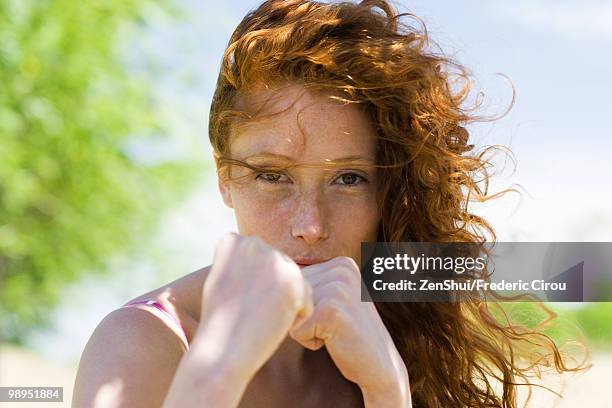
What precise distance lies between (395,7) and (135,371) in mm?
1284

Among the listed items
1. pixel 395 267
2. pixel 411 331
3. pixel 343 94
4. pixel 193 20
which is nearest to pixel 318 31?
pixel 343 94

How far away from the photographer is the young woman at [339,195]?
80.0 inches

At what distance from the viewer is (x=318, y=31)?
7.43ft

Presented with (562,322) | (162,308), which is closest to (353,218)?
(162,308)

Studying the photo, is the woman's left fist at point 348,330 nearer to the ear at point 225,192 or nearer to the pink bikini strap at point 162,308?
the pink bikini strap at point 162,308

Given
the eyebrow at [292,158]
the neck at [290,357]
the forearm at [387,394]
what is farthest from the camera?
the neck at [290,357]

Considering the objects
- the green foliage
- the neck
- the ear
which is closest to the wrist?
the neck

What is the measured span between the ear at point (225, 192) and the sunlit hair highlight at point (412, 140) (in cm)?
6

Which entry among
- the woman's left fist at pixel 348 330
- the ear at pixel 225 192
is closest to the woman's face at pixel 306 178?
the ear at pixel 225 192

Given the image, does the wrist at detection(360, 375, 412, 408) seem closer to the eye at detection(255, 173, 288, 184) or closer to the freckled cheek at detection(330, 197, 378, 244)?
the freckled cheek at detection(330, 197, 378, 244)

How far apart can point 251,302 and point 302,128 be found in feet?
3.37

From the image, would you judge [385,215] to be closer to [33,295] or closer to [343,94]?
[343,94]

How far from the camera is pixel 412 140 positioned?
7.74 ft

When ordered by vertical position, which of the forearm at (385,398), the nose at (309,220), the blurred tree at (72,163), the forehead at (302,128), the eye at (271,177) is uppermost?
the blurred tree at (72,163)
